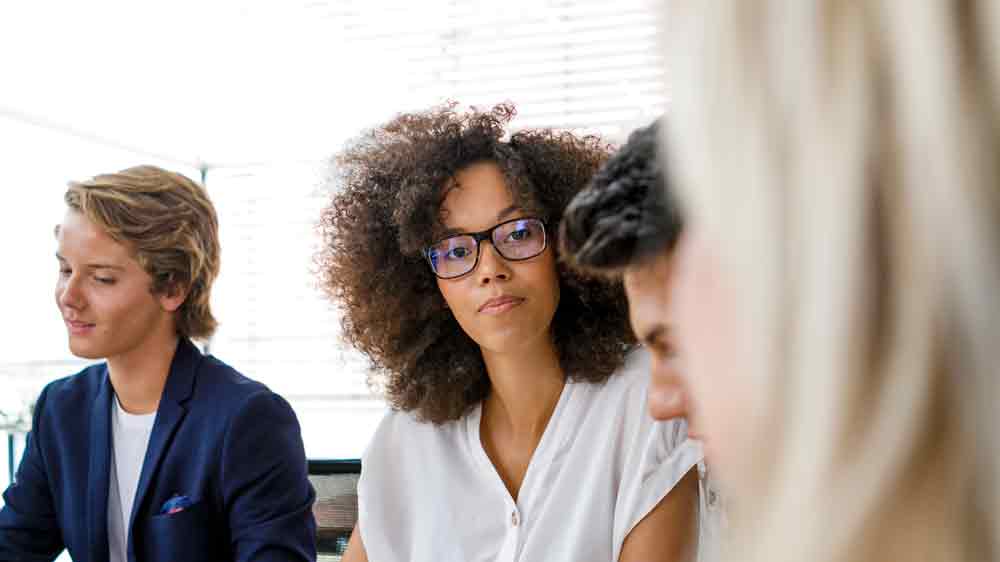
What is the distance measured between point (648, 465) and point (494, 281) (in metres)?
0.40

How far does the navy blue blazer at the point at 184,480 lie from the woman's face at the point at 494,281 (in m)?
0.54

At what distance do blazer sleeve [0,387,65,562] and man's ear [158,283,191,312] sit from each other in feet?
1.26

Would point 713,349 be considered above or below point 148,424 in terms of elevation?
above

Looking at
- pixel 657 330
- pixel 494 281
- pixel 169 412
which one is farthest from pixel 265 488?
pixel 657 330

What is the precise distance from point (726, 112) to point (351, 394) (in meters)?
3.55

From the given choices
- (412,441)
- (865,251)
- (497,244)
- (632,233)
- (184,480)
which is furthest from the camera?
(184,480)

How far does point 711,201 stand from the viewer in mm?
331

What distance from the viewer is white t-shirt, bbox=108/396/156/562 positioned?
1948 millimetres

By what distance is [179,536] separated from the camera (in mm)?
1821

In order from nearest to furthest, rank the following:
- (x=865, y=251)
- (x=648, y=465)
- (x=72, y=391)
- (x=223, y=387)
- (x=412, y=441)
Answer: (x=865, y=251) → (x=648, y=465) → (x=412, y=441) → (x=223, y=387) → (x=72, y=391)

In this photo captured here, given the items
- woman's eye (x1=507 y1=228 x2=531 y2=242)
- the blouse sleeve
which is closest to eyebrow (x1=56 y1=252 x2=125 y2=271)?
woman's eye (x1=507 y1=228 x2=531 y2=242)

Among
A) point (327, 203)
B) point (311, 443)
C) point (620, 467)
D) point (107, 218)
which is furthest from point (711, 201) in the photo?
point (311, 443)

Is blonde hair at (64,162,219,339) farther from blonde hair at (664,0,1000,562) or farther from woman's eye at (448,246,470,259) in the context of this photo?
blonde hair at (664,0,1000,562)

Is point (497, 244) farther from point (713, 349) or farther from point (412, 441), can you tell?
point (713, 349)
